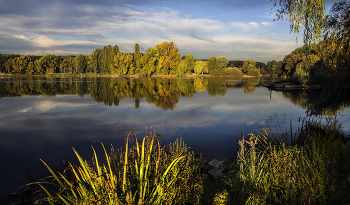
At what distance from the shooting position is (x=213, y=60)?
102 metres

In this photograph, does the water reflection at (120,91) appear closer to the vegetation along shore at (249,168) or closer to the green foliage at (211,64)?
the vegetation along shore at (249,168)

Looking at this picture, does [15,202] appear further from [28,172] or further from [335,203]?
[335,203]

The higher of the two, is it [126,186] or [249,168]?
[126,186]

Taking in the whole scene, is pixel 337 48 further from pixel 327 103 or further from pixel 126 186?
pixel 327 103

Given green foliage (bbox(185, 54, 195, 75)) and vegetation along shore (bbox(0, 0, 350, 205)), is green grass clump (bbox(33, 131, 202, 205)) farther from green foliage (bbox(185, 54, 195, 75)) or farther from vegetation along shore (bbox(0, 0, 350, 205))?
green foliage (bbox(185, 54, 195, 75))

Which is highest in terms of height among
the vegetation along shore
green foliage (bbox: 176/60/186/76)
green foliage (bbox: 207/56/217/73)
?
green foliage (bbox: 207/56/217/73)

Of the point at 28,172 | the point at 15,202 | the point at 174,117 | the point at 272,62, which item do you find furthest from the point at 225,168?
the point at 272,62

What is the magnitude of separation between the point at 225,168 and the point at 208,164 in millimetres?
655

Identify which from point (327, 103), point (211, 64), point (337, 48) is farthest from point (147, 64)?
point (337, 48)

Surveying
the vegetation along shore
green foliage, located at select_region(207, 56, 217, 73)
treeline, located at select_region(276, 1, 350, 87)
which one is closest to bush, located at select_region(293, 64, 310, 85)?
the vegetation along shore

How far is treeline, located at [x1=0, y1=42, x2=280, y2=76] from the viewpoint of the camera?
91.6 metres

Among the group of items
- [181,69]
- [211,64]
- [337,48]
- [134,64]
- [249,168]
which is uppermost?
[211,64]

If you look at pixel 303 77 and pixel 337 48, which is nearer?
pixel 337 48

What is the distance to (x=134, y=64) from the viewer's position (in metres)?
96.8
